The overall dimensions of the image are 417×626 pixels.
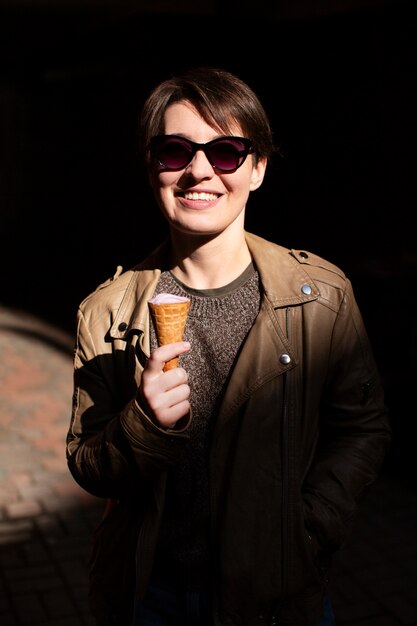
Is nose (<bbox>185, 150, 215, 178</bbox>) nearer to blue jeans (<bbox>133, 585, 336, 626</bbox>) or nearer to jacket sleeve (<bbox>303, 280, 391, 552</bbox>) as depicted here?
jacket sleeve (<bbox>303, 280, 391, 552</bbox>)

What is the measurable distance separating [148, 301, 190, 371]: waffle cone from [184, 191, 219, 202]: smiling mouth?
32 cm

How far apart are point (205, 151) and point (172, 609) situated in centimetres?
125

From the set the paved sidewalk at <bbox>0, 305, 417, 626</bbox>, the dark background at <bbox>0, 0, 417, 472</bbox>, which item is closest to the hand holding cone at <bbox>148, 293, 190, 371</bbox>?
the paved sidewalk at <bbox>0, 305, 417, 626</bbox>

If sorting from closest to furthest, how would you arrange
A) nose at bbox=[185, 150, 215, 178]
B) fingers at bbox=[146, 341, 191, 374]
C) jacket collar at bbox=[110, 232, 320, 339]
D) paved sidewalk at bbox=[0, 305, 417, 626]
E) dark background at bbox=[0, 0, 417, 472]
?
1. fingers at bbox=[146, 341, 191, 374]
2. nose at bbox=[185, 150, 215, 178]
3. jacket collar at bbox=[110, 232, 320, 339]
4. paved sidewalk at bbox=[0, 305, 417, 626]
5. dark background at bbox=[0, 0, 417, 472]

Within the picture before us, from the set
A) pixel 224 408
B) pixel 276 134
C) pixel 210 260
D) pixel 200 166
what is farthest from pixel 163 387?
pixel 276 134

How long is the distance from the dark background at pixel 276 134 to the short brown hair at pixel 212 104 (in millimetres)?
3853

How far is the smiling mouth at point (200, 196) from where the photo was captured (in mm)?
2100

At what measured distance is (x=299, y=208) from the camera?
959 cm

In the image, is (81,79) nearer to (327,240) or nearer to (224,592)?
(327,240)

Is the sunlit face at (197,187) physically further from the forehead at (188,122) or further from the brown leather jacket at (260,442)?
the brown leather jacket at (260,442)

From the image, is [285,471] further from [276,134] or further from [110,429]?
[276,134]

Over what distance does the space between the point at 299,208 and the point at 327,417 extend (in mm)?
7514

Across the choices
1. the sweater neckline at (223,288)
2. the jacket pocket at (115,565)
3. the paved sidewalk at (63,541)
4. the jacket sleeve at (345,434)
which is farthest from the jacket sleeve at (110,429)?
the paved sidewalk at (63,541)

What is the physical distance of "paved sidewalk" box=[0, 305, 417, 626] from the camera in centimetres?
436
